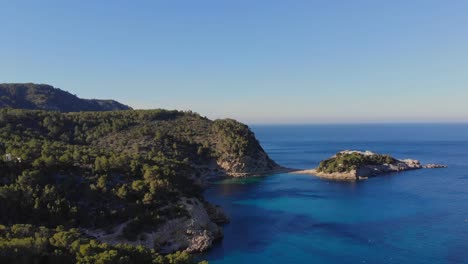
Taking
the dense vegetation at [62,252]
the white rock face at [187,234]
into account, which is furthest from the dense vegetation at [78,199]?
the white rock face at [187,234]

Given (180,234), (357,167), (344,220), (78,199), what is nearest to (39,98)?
(357,167)

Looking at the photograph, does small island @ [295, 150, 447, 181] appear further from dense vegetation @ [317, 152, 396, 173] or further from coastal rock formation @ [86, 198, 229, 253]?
coastal rock formation @ [86, 198, 229, 253]

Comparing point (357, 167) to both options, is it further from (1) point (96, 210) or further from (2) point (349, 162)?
(1) point (96, 210)

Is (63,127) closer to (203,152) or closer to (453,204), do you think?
(203,152)

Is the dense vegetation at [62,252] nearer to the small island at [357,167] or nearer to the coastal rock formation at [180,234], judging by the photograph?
the coastal rock formation at [180,234]

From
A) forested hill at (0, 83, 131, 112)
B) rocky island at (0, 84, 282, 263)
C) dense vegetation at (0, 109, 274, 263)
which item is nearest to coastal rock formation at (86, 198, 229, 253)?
rocky island at (0, 84, 282, 263)

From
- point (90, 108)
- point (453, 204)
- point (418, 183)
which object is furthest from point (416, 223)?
point (90, 108)
